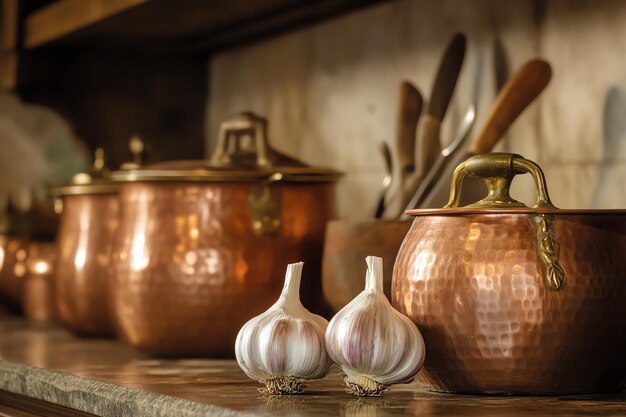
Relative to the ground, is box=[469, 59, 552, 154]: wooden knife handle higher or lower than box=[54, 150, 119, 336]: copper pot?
higher

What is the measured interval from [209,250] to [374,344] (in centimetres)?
40

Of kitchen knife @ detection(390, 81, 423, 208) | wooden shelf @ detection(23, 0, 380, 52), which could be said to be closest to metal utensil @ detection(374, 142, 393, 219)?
kitchen knife @ detection(390, 81, 423, 208)

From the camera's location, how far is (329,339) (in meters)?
0.80

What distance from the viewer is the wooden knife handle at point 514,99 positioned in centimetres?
111

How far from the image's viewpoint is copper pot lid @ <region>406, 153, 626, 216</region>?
815 mm

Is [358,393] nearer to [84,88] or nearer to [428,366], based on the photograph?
[428,366]

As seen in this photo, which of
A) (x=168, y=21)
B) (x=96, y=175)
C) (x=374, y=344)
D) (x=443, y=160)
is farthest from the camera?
(x=168, y=21)

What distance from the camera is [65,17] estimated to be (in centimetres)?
166

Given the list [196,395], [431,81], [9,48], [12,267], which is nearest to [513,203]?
[196,395]

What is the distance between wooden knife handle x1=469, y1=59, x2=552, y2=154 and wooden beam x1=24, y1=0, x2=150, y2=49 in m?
0.51

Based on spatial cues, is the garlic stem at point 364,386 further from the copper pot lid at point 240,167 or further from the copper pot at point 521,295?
the copper pot lid at point 240,167

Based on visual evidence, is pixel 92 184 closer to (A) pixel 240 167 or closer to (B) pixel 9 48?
(A) pixel 240 167

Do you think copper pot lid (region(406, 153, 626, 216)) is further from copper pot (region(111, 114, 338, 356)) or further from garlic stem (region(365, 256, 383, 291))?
copper pot (region(111, 114, 338, 356))

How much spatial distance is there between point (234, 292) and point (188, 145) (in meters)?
0.81
